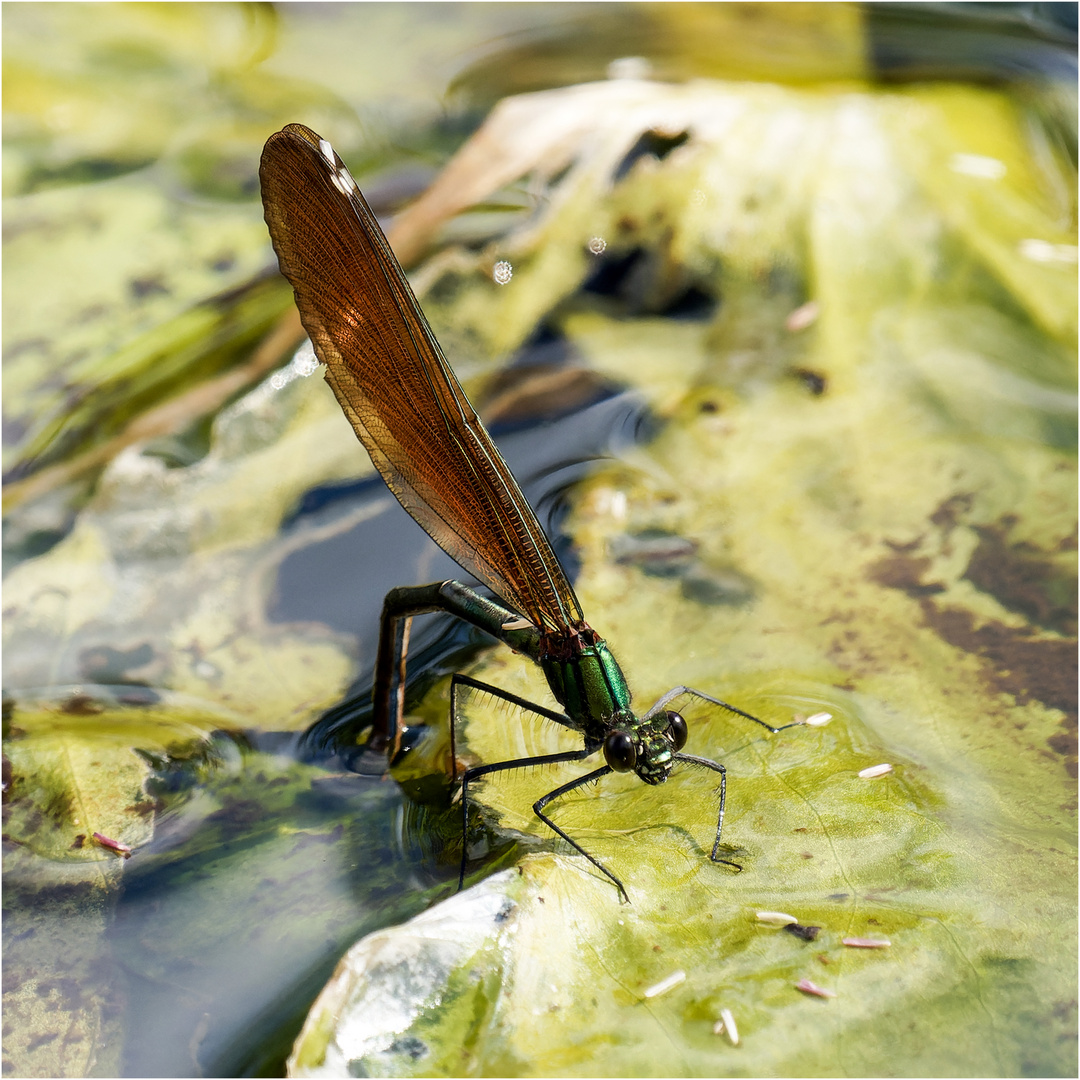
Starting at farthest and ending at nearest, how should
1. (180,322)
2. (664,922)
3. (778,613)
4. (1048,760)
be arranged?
(180,322)
(778,613)
(1048,760)
(664,922)

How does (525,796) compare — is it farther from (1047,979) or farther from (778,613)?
(1047,979)

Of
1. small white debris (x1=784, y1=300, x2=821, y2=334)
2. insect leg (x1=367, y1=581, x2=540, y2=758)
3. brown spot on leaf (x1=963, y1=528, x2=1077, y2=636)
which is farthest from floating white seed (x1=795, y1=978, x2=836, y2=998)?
small white debris (x1=784, y1=300, x2=821, y2=334)

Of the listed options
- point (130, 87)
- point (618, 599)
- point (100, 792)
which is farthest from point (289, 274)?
point (130, 87)

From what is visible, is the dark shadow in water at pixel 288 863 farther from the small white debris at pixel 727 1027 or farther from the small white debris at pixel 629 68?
the small white debris at pixel 629 68

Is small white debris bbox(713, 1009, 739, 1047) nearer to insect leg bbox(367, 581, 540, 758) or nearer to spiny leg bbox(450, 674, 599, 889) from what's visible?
spiny leg bbox(450, 674, 599, 889)

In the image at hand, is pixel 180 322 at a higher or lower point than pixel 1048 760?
higher

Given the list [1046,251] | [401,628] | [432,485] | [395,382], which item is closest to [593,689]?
[401,628]

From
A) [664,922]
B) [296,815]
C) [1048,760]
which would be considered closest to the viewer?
[664,922]
